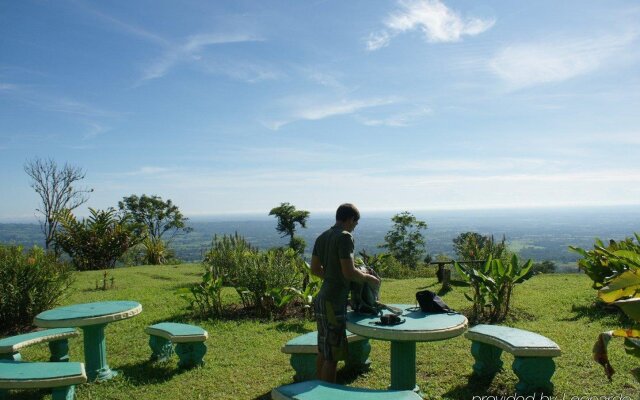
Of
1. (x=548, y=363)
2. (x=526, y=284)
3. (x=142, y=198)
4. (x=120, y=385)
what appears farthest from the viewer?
(x=142, y=198)

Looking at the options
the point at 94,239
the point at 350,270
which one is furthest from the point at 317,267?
the point at 94,239

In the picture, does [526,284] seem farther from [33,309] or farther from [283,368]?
[33,309]

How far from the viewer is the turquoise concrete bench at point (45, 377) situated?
368cm

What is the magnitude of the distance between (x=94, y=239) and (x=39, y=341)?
40.2 ft

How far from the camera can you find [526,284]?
442 inches

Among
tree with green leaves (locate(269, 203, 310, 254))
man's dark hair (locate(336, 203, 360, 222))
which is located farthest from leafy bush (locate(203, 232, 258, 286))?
tree with green leaves (locate(269, 203, 310, 254))

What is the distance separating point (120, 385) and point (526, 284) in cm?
993

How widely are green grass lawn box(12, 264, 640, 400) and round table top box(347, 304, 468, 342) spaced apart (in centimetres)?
85

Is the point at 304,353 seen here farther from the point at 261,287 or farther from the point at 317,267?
the point at 261,287

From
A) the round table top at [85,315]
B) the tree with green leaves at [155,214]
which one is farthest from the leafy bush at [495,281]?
the tree with green leaves at [155,214]

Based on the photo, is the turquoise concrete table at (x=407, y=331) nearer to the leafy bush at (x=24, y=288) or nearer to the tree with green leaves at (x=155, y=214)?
the leafy bush at (x=24, y=288)

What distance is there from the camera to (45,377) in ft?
12.2

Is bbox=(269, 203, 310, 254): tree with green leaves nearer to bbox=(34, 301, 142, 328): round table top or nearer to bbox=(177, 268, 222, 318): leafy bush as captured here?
bbox=(177, 268, 222, 318): leafy bush

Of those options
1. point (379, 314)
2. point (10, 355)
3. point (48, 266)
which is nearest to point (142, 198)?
point (48, 266)
